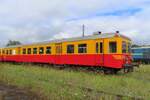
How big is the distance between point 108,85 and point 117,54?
5.06 m

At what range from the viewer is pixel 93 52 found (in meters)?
20.5

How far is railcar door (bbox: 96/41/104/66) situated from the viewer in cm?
1973

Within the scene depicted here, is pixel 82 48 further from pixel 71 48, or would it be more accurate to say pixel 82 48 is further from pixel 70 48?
pixel 70 48

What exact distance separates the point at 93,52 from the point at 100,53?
726mm

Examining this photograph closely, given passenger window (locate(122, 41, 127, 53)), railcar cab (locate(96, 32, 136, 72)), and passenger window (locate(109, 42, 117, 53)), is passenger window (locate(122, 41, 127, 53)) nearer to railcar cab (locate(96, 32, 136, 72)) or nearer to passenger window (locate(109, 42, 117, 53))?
railcar cab (locate(96, 32, 136, 72))

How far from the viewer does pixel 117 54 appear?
18844mm

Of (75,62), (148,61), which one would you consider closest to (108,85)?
(75,62)

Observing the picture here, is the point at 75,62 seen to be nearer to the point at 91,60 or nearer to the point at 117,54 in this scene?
the point at 91,60

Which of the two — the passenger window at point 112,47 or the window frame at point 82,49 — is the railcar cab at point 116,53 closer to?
the passenger window at point 112,47

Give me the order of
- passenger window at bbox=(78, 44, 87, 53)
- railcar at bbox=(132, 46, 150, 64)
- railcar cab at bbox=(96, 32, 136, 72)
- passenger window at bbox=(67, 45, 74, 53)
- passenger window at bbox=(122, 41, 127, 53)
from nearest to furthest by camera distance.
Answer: railcar cab at bbox=(96, 32, 136, 72) < passenger window at bbox=(122, 41, 127, 53) < passenger window at bbox=(78, 44, 87, 53) < passenger window at bbox=(67, 45, 74, 53) < railcar at bbox=(132, 46, 150, 64)

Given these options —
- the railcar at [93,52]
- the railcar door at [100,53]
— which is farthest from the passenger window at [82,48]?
the railcar door at [100,53]

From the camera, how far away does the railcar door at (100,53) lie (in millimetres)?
19734

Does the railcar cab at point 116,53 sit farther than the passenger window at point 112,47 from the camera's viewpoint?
No

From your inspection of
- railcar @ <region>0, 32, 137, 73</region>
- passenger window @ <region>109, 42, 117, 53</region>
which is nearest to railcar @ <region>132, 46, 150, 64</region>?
railcar @ <region>0, 32, 137, 73</region>
